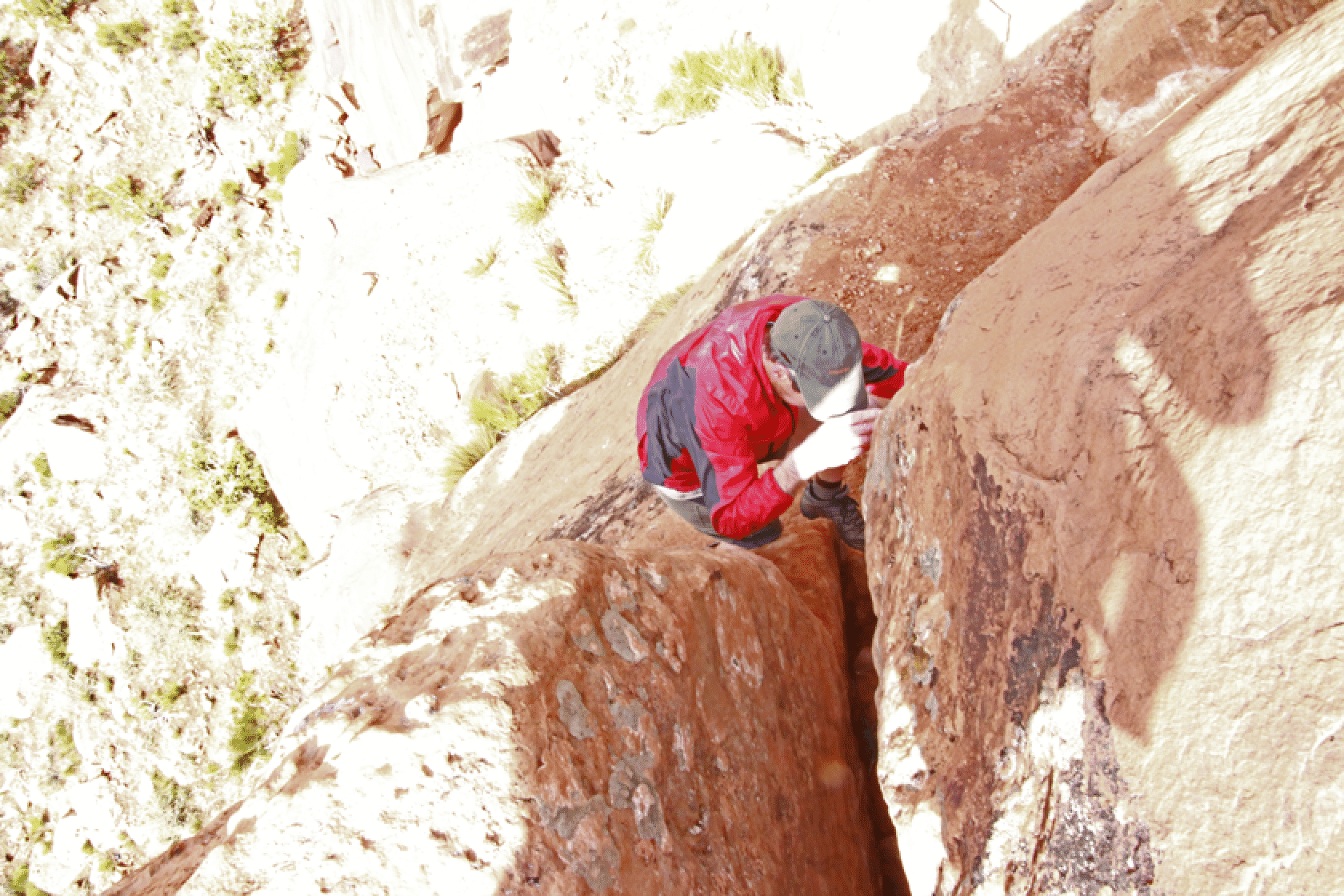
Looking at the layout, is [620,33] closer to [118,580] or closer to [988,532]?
[988,532]

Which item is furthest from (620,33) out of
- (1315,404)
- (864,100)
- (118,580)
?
(118,580)

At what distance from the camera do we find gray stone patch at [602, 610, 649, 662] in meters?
1.82

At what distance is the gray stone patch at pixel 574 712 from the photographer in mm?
1644

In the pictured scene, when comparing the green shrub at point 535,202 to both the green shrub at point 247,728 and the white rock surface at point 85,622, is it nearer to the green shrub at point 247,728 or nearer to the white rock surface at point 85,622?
the green shrub at point 247,728

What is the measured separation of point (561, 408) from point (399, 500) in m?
1.66

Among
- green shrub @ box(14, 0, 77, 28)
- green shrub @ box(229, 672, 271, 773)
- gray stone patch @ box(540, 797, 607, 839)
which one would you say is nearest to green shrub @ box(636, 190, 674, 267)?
gray stone patch @ box(540, 797, 607, 839)

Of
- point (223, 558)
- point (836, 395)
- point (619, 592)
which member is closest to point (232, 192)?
point (223, 558)

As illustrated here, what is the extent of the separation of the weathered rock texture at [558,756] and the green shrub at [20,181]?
14.3 meters

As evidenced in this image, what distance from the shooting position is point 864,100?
448 cm

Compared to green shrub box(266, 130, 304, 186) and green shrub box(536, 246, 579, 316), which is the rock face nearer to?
green shrub box(536, 246, 579, 316)

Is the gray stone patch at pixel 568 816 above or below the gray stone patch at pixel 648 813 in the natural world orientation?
above

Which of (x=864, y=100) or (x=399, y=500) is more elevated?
(x=864, y=100)

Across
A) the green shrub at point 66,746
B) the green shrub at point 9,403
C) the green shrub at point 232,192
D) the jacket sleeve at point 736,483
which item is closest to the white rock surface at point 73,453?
the green shrub at point 9,403

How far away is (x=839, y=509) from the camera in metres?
3.08
